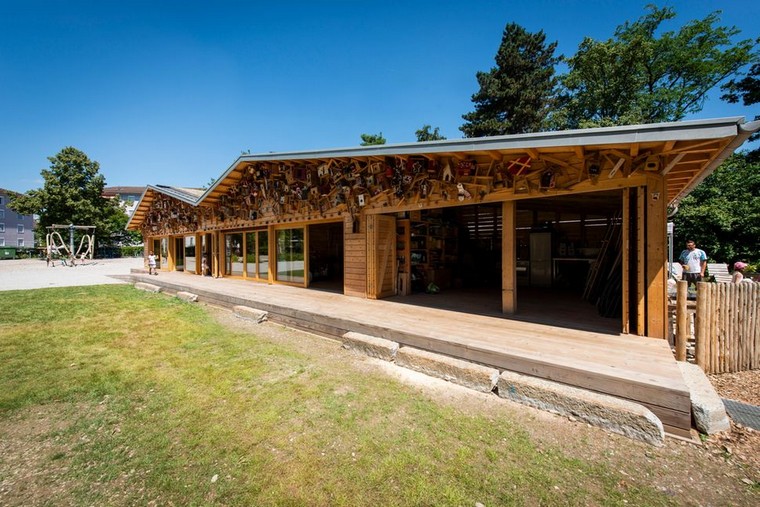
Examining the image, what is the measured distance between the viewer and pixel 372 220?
8.16 metres

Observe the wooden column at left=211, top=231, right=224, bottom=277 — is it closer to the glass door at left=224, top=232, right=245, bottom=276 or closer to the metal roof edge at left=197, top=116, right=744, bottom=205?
the glass door at left=224, top=232, right=245, bottom=276

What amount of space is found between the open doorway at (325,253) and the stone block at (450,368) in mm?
8127

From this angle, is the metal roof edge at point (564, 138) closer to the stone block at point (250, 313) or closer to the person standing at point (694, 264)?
the stone block at point (250, 313)

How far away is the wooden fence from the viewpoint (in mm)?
4023

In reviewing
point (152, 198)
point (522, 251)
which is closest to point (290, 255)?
point (522, 251)

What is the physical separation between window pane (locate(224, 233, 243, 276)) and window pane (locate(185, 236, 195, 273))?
3.43 metres

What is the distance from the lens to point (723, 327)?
409 cm

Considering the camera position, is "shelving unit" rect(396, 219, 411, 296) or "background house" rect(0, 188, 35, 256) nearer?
"shelving unit" rect(396, 219, 411, 296)

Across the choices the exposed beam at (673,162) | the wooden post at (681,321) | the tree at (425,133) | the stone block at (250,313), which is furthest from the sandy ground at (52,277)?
the tree at (425,133)

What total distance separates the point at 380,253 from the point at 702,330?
19.1 ft

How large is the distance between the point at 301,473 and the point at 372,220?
6.22 metres

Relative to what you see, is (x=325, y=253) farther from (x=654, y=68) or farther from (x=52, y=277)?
(x=654, y=68)

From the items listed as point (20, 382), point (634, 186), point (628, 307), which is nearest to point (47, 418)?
point (20, 382)

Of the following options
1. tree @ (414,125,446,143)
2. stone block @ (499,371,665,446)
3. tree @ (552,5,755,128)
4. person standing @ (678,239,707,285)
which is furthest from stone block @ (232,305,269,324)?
tree @ (414,125,446,143)
